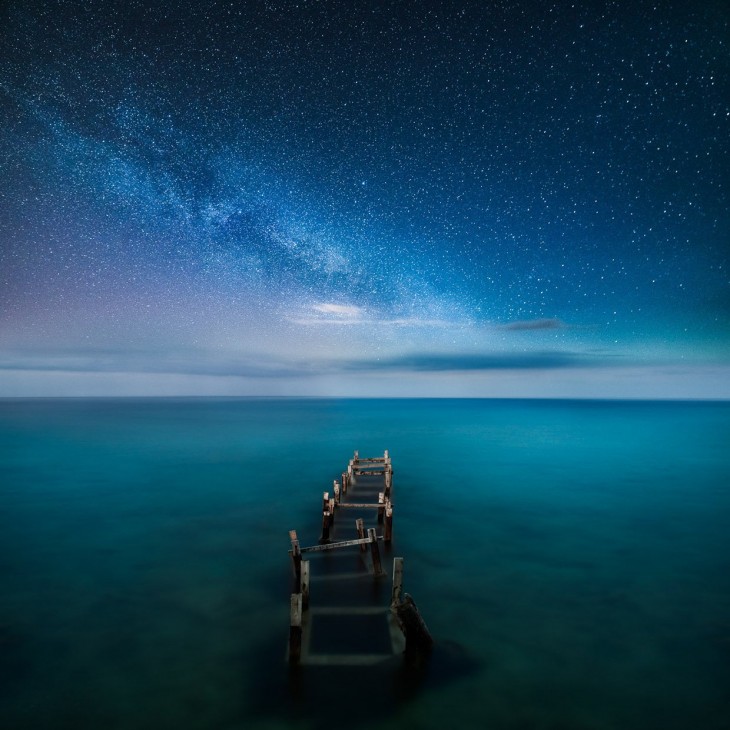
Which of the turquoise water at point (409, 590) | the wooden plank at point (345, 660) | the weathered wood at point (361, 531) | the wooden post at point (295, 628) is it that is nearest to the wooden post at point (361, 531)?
the weathered wood at point (361, 531)

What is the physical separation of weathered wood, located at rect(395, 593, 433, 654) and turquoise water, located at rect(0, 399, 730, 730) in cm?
48

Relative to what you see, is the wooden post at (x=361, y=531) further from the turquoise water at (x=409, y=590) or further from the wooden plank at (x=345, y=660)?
the wooden plank at (x=345, y=660)

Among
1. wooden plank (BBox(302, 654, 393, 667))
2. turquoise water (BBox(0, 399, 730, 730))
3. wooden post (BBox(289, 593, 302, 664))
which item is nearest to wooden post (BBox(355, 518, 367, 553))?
turquoise water (BBox(0, 399, 730, 730))

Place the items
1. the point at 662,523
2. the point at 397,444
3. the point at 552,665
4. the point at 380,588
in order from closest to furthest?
the point at 552,665, the point at 380,588, the point at 662,523, the point at 397,444

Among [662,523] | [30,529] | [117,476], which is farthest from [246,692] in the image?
[117,476]

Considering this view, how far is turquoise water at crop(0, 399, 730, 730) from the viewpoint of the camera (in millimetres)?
8242

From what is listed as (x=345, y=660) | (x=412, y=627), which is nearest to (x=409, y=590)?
(x=412, y=627)

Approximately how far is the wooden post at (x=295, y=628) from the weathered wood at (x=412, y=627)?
2073mm

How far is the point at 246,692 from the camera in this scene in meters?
8.54

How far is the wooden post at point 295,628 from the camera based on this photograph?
8.67 m

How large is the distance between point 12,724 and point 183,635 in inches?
130

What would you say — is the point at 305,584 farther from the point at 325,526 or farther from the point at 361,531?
the point at 325,526

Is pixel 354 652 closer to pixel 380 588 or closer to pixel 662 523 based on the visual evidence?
pixel 380 588

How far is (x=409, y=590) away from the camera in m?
13.1
